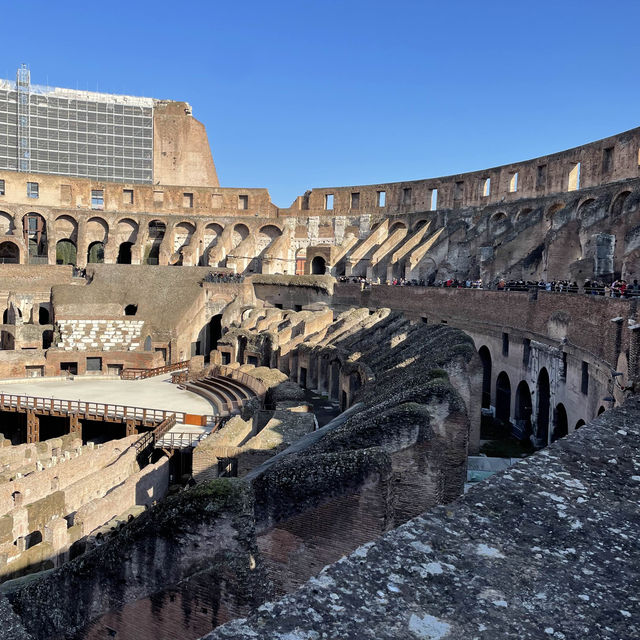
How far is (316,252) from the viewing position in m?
38.8

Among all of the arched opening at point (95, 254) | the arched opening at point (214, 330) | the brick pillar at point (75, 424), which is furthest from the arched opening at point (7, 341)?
the arched opening at point (95, 254)

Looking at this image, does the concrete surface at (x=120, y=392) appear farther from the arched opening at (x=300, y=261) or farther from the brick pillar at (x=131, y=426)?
the arched opening at (x=300, y=261)

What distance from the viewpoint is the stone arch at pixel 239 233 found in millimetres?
41656

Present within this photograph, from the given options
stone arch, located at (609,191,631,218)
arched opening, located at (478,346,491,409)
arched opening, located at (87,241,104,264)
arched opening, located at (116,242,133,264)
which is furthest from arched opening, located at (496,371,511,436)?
arched opening, located at (87,241,104,264)

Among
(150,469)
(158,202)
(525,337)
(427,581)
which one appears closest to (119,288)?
(158,202)

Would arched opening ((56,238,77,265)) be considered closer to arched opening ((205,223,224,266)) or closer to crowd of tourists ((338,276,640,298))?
arched opening ((205,223,224,266))

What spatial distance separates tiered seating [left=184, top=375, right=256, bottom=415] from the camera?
21066mm

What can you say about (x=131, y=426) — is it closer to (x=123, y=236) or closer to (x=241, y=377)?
(x=241, y=377)

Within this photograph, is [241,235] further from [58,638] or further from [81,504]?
[58,638]

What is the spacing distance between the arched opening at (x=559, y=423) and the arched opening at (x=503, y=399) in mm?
3289

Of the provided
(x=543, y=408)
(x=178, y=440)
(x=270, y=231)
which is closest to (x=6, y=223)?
(x=270, y=231)

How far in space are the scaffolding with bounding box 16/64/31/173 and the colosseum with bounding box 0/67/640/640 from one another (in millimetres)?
191

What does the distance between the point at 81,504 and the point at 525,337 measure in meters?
12.1

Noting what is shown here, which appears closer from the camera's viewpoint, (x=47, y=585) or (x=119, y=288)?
(x=47, y=585)
